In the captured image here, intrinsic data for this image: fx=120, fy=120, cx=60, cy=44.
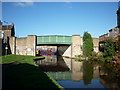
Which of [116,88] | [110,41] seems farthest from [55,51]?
[116,88]

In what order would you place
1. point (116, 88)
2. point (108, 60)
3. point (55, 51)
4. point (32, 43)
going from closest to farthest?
point (116, 88) → point (108, 60) → point (32, 43) → point (55, 51)

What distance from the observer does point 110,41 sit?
73.0ft

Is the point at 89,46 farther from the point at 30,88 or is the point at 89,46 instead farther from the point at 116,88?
the point at 30,88

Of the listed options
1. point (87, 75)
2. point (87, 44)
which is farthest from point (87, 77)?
point (87, 44)

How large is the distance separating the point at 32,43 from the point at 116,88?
27.1m

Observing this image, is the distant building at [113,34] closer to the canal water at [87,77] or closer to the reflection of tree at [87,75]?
the canal water at [87,77]

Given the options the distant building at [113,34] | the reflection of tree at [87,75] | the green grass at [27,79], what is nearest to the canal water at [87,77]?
the reflection of tree at [87,75]

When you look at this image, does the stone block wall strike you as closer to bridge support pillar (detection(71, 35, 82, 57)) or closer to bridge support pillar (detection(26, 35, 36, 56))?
bridge support pillar (detection(26, 35, 36, 56))

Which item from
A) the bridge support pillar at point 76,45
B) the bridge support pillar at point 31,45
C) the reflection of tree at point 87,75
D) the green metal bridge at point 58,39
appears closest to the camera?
the reflection of tree at point 87,75

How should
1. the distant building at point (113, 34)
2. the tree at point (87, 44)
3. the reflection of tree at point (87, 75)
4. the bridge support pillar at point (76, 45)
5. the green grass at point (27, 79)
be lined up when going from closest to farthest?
the green grass at point (27, 79) < the reflection of tree at point (87, 75) < the distant building at point (113, 34) < the tree at point (87, 44) < the bridge support pillar at point (76, 45)

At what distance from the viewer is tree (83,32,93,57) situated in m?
29.5

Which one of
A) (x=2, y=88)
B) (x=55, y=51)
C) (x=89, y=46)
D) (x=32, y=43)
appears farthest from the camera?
(x=55, y=51)

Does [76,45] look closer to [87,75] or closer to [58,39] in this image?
[58,39]

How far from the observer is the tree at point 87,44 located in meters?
29.5
